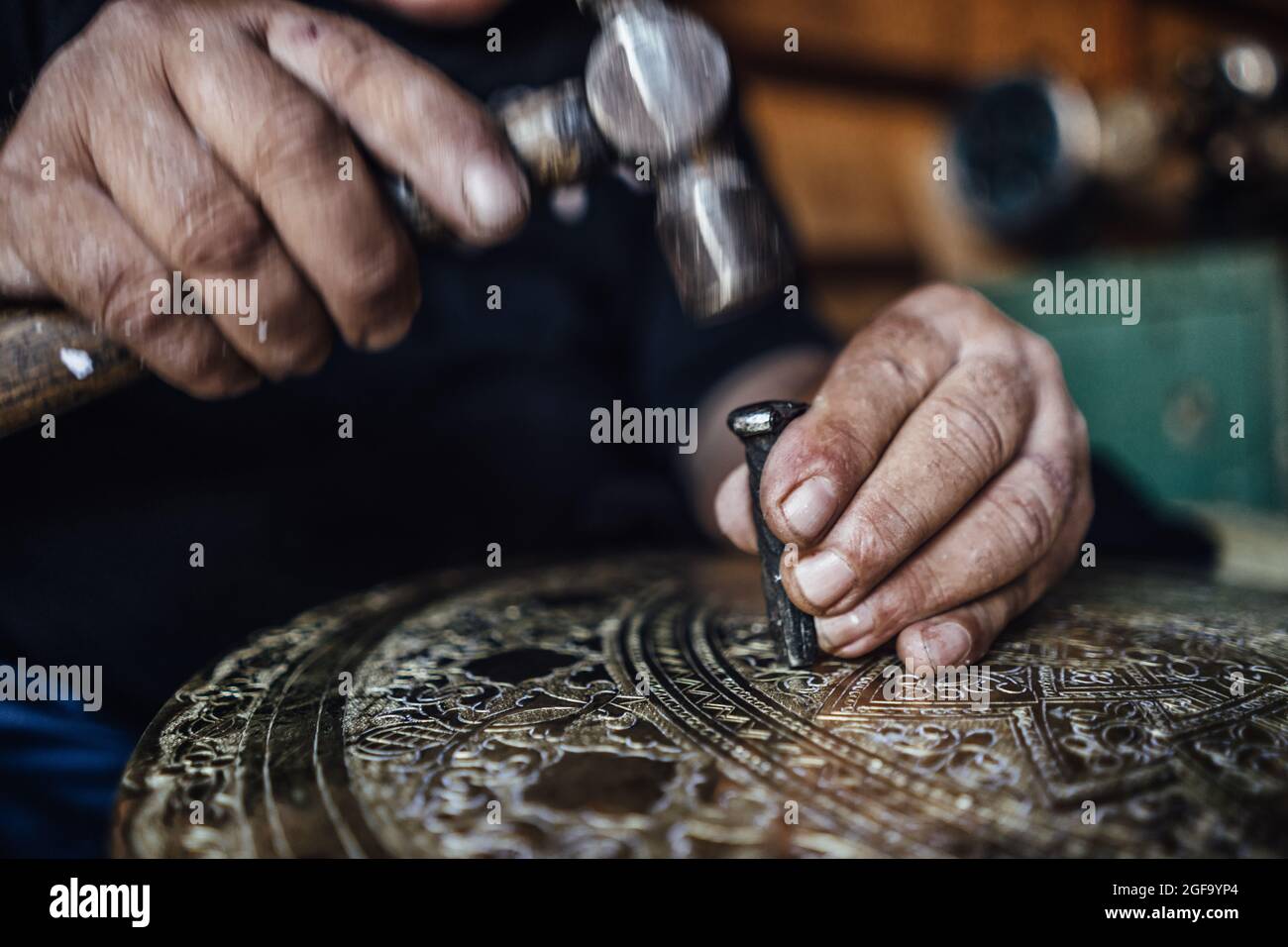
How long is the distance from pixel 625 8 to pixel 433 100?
17 cm

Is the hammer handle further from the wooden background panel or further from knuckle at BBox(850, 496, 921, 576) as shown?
the wooden background panel

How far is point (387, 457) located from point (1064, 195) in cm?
199

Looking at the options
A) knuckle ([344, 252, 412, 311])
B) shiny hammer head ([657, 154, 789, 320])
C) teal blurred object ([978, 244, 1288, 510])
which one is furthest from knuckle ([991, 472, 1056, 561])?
teal blurred object ([978, 244, 1288, 510])

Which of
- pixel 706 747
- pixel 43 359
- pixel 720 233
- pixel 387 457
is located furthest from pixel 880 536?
pixel 387 457

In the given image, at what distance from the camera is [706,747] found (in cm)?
53

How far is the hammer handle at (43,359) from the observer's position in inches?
27.1

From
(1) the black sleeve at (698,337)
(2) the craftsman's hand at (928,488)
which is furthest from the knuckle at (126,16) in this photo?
(1) the black sleeve at (698,337)

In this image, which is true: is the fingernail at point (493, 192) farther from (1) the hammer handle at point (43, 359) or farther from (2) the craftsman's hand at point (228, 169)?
(1) the hammer handle at point (43, 359)

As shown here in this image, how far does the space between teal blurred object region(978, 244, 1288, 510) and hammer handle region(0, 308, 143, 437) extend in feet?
6.77

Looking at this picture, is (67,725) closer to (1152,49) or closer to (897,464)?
(897,464)

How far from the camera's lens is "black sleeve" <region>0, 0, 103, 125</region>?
727mm

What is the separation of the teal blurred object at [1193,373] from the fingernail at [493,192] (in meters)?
1.85
